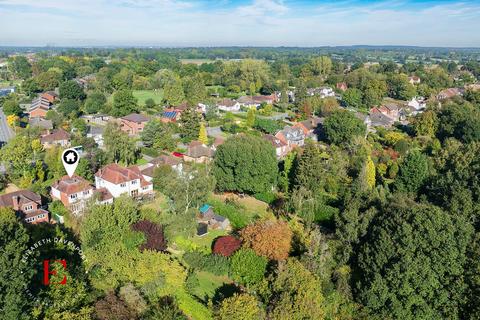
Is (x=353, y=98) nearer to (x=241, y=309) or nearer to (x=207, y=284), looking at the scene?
(x=207, y=284)

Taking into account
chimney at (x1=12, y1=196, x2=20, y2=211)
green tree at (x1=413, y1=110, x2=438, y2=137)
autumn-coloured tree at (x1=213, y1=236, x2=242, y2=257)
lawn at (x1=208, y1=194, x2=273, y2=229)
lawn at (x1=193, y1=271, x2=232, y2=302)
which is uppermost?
green tree at (x1=413, y1=110, x2=438, y2=137)

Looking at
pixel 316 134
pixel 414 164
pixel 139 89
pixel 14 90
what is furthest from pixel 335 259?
pixel 14 90

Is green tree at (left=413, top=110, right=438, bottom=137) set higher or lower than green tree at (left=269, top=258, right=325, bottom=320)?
higher

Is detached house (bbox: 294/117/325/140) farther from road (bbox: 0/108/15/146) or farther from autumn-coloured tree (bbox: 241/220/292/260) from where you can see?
road (bbox: 0/108/15/146)

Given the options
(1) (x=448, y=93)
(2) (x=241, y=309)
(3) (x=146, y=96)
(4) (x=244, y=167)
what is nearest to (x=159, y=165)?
(4) (x=244, y=167)

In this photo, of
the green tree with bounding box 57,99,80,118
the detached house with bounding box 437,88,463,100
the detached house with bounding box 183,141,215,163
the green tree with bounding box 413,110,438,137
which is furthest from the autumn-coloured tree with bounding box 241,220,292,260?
the detached house with bounding box 437,88,463,100

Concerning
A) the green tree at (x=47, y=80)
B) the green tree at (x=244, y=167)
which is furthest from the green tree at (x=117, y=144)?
the green tree at (x=47, y=80)
